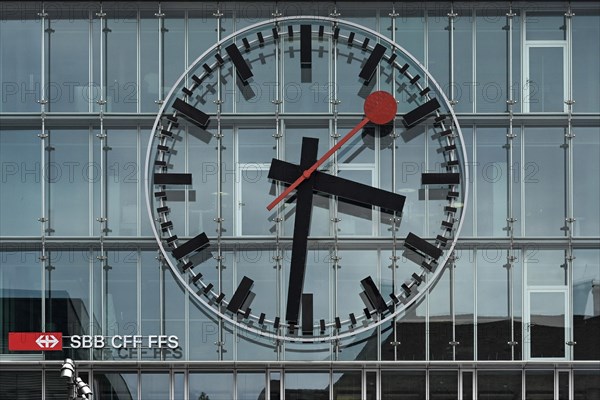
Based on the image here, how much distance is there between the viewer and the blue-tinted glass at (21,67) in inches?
1011

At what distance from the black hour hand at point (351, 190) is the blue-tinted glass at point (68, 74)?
15.1 feet

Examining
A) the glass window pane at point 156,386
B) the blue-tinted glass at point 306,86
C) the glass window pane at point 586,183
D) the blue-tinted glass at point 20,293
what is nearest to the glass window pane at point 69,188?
the blue-tinted glass at point 20,293

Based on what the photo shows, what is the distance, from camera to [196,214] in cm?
2534

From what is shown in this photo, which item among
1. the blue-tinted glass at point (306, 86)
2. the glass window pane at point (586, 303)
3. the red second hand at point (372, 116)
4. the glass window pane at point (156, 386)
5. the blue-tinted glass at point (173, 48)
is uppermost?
the blue-tinted glass at point (173, 48)

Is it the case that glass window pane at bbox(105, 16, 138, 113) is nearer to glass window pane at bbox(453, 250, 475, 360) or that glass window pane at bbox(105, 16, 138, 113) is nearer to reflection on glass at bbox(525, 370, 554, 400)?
glass window pane at bbox(453, 250, 475, 360)

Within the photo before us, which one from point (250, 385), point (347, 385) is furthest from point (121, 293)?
point (347, 385)

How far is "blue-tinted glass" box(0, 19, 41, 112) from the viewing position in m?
25.7

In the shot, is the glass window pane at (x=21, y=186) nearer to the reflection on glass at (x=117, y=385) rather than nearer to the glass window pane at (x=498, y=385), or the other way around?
the reflection on glass at (x=117, y=385)

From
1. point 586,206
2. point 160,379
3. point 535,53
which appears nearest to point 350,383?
point 160,379

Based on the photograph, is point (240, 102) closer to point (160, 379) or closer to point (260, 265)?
point (260, 265)

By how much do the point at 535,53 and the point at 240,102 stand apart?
6589mm

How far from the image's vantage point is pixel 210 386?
25.6 meters

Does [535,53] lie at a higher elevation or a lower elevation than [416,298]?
higher

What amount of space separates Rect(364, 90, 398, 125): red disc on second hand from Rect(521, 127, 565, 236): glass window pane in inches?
121
